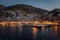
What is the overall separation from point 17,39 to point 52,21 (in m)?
49.3

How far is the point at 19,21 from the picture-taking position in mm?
76000

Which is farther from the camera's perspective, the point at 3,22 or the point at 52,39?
the point at 3,22

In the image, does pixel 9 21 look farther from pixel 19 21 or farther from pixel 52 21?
pixel 52 21

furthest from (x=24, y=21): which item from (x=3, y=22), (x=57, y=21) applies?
(x=57, y=21)

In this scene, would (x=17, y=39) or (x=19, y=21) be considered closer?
(x=17, y=39)

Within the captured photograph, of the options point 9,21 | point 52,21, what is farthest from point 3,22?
point 52,21

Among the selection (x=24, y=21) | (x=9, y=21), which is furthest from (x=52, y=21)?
(x=9, y=21)

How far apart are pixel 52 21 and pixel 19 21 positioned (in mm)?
11184

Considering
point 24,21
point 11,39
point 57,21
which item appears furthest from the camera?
point 24,21

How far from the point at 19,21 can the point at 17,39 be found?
52.2 meters

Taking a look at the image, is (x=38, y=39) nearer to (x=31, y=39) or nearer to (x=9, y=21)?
(x=31, y=39)

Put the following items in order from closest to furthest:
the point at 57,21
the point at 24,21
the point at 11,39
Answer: the point at 11,39 → the point at 57,21 → the point at 24,21

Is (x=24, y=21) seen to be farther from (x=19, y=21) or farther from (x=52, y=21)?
(x=52, y=21)

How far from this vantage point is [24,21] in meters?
75.8
